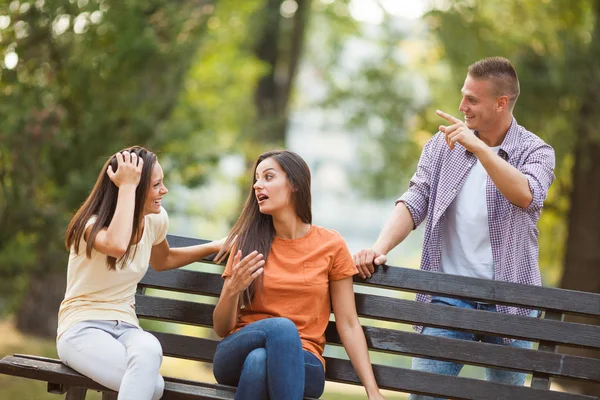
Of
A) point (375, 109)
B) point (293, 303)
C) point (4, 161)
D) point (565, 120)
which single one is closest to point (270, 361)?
point (293, 303)

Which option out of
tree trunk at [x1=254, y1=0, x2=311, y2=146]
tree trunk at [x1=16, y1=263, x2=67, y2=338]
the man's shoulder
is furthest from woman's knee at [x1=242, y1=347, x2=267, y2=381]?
tree trunk at [x1=254, y1=0, x2=311, y2=146]

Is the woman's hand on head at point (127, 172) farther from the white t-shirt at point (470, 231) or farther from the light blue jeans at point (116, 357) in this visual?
the white t-shirt at point (470, 231)

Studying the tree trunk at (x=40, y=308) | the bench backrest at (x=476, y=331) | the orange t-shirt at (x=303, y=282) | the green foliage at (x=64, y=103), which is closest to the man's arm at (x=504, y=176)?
the bench backrest at (x=476, y=331)

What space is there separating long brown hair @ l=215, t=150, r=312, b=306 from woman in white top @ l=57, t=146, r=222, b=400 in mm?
386

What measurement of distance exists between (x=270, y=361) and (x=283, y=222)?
66 centimetres

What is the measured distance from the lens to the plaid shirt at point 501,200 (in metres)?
3.58

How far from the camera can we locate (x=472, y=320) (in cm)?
373

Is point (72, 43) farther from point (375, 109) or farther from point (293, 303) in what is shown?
point (375, 109)

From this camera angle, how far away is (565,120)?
8.97 metres

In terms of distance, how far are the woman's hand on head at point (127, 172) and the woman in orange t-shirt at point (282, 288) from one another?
1.65ft

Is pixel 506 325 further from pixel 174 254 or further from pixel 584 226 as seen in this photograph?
pixel 584 226

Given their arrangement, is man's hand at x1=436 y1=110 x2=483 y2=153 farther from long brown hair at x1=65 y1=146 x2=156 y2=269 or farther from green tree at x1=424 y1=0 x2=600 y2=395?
green tree at x1=424 y1=0 x2=600 y2=395

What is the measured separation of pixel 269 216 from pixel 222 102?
29.9ft

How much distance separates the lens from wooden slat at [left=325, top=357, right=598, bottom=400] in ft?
12.0
